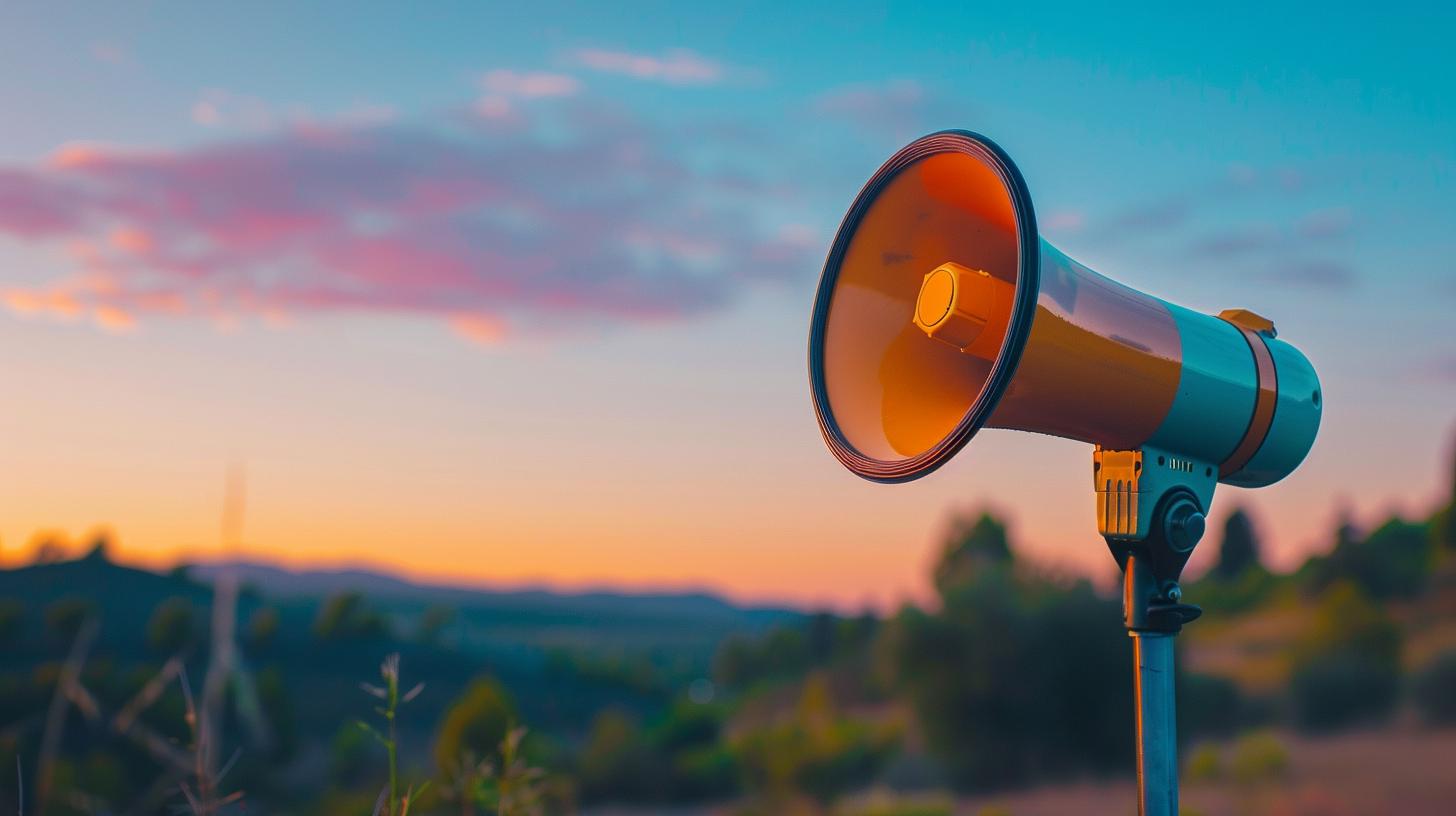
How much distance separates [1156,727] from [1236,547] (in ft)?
175

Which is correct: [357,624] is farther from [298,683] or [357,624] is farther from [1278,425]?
[1278,425]

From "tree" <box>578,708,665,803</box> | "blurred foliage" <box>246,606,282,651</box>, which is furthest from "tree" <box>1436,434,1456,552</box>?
"blurred foliage" <box>246,606,282,651</box>

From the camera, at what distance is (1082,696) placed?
71.7 ft

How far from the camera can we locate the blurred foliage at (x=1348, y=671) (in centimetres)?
2322

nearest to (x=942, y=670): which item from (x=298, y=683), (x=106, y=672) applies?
(x=106, y=672)

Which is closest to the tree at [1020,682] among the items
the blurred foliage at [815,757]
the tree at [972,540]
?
the blurred foliage at [815,757]

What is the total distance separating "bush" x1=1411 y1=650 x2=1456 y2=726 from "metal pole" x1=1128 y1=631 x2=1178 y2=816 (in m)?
23.1

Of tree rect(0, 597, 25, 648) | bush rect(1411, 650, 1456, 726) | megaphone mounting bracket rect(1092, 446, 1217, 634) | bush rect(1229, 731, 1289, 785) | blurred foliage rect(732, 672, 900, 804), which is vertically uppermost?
megaphone mounting bracket rect(1092, 446, 1217, 634)

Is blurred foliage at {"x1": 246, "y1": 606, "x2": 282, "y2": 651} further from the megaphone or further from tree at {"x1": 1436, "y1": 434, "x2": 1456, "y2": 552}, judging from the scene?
the megaphone

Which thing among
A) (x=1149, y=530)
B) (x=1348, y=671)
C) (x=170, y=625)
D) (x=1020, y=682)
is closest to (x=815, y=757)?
(x=1020, y=682)

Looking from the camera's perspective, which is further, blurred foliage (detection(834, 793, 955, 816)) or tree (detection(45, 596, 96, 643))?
tree (detection(45, 596, 96, 643))

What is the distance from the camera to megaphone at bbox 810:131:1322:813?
2221 mm

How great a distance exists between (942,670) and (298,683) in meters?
45.4

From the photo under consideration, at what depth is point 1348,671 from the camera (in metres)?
23.3
